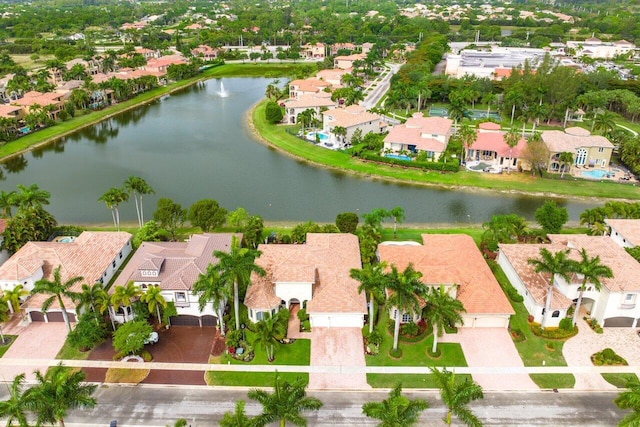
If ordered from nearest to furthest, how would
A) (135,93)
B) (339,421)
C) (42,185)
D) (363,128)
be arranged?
(339,421) < (42,185) < (363,128) < (135,93)

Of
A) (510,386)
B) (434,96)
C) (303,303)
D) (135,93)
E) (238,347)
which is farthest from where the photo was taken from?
(135,93)

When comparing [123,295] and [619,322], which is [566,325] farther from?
[123,295]

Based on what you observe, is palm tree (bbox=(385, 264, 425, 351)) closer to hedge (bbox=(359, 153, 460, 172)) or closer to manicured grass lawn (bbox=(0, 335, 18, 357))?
manicured grass lawn (bbox=(0, 335, 18, 357))

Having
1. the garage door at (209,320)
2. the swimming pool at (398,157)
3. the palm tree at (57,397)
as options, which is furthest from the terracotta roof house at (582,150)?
the palm tree at (57,397)

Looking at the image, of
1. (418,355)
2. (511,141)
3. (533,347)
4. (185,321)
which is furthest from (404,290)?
(511,141)

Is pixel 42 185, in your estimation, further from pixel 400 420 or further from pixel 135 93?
pixel 400 420

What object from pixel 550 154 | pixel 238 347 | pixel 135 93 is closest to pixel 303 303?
pixel 238 347

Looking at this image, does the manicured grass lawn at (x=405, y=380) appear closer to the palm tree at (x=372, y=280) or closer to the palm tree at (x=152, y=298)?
the palm tree at (x=372, y=280)
